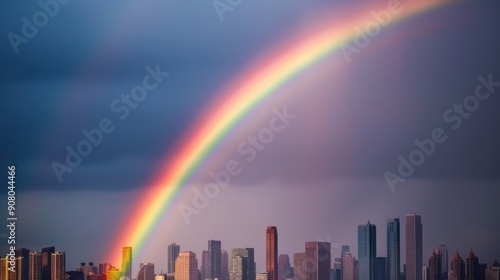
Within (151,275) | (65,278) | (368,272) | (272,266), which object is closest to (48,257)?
(65,278)

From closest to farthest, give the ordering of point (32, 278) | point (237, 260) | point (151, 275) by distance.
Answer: point (32, 278), point (151, 275), point (237, 260)

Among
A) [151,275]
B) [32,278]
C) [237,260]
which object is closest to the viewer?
[32,278]

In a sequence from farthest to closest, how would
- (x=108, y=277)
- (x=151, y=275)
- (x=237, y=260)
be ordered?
(x=237, y=260)
(x=151, y=275)
(x=108, y=277)

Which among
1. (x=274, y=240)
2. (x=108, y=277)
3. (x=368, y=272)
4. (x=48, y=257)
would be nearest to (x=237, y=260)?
(x=274, y=240)

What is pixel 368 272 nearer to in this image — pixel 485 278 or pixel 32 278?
pixel 485 278

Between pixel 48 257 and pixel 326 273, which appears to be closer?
pixel 48 257

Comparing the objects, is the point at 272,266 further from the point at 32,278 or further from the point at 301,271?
the point at 32,278
